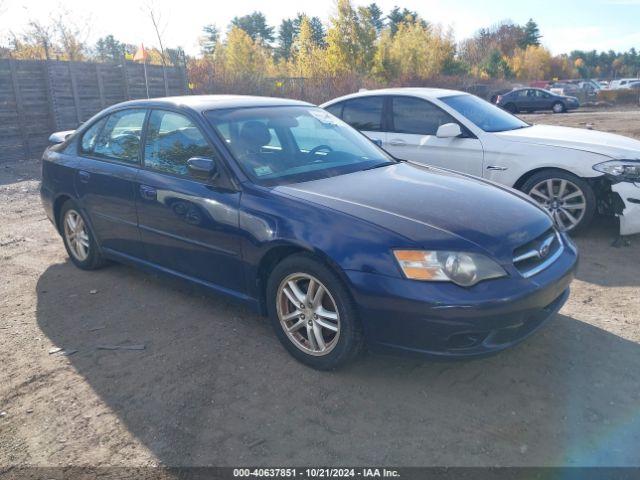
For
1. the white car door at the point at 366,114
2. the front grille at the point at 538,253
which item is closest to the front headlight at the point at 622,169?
the front grille at the point at 538,253

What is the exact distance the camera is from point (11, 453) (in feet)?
8.89

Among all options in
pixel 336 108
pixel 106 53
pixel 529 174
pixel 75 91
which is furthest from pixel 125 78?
pixel 106 53

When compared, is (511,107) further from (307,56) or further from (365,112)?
(365,112)

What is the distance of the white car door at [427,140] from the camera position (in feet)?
20.4

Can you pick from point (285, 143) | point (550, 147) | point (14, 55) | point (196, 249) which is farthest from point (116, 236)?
point (14, 55)

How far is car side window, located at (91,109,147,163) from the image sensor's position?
4402mm

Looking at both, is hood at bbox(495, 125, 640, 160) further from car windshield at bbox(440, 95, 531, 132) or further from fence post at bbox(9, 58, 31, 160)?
fence post at bbox(9, 58, 31, 160)

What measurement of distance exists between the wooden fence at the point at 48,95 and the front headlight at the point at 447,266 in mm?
12549

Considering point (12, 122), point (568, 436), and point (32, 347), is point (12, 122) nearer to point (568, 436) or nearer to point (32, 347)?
point (32, 347)

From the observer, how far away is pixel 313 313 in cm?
323

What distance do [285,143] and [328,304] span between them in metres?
1.43

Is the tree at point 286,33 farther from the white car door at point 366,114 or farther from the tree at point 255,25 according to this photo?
the white car door at point 366,114

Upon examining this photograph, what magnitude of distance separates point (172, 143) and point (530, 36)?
92.1 m

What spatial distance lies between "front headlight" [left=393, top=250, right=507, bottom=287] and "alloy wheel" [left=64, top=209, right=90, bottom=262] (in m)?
3.39
